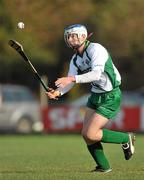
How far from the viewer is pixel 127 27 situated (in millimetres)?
40500

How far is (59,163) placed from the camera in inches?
517

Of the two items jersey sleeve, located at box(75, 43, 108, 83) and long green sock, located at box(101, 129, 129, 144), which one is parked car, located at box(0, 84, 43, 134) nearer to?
long green sock, located at box(101, 129, 129, 144)

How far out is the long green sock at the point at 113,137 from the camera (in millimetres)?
11102

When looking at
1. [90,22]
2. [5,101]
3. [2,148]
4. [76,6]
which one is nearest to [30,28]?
[76,6]

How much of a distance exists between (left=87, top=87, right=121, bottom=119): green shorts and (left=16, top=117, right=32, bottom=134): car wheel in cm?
1515

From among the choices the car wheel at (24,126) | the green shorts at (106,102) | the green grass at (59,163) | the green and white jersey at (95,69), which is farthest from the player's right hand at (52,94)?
the car wheel at (24,126)

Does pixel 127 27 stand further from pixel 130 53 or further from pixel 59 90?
pixel 59 90

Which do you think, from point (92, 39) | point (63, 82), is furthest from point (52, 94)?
point (92, 39)

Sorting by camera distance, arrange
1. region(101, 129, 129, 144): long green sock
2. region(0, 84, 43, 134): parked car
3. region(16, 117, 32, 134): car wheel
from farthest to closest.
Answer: region(16, 117, 32, 134): car wheel, region(0, 84, 43, 134): parked car, region(101, 129, 129, 144): long green sock

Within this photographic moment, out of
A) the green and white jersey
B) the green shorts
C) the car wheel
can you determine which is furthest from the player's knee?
the car wheel

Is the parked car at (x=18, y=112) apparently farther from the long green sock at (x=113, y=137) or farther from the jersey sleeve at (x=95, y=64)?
the jersey sleeve at (x=95, y=64)

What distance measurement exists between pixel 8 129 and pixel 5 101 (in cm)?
92

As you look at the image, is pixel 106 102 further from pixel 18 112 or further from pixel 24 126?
pixel 24 126

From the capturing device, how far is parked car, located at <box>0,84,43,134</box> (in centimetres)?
2578
